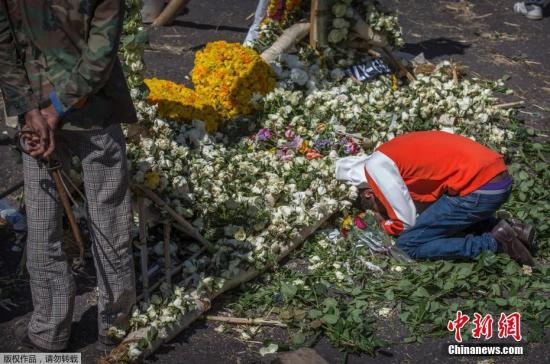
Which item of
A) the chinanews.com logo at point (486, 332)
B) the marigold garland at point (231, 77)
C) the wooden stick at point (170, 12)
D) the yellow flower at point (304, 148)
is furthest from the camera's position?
the wooden stick at point (170, 12)

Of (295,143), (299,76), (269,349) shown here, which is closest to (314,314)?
(269,349)

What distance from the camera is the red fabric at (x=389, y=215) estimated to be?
6.04 metres

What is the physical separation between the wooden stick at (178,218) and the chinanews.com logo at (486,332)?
166 cm

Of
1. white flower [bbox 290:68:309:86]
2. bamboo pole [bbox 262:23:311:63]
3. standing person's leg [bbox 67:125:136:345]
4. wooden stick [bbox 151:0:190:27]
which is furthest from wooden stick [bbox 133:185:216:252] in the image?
wooden stick [bbox 151:0:190:27]

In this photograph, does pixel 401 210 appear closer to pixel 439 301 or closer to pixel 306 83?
pixel 439 301

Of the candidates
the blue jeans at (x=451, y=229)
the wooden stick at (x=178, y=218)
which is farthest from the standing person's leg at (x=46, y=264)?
the blue jeans at (x=451, y=229)

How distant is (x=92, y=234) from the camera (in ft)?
14.6

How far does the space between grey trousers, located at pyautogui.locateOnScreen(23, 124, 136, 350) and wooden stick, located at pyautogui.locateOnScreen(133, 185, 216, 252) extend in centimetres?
75

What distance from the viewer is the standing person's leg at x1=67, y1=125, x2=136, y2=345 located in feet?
13.9

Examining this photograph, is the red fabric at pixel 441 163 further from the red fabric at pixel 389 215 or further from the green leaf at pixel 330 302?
the green leaf at pixel 330 302

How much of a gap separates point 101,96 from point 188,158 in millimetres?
2291

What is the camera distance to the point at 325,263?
577cm

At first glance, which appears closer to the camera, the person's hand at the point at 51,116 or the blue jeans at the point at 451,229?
the person's hand at the point at 51,116

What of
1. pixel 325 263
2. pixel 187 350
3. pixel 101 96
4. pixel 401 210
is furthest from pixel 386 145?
pixel 101 96
